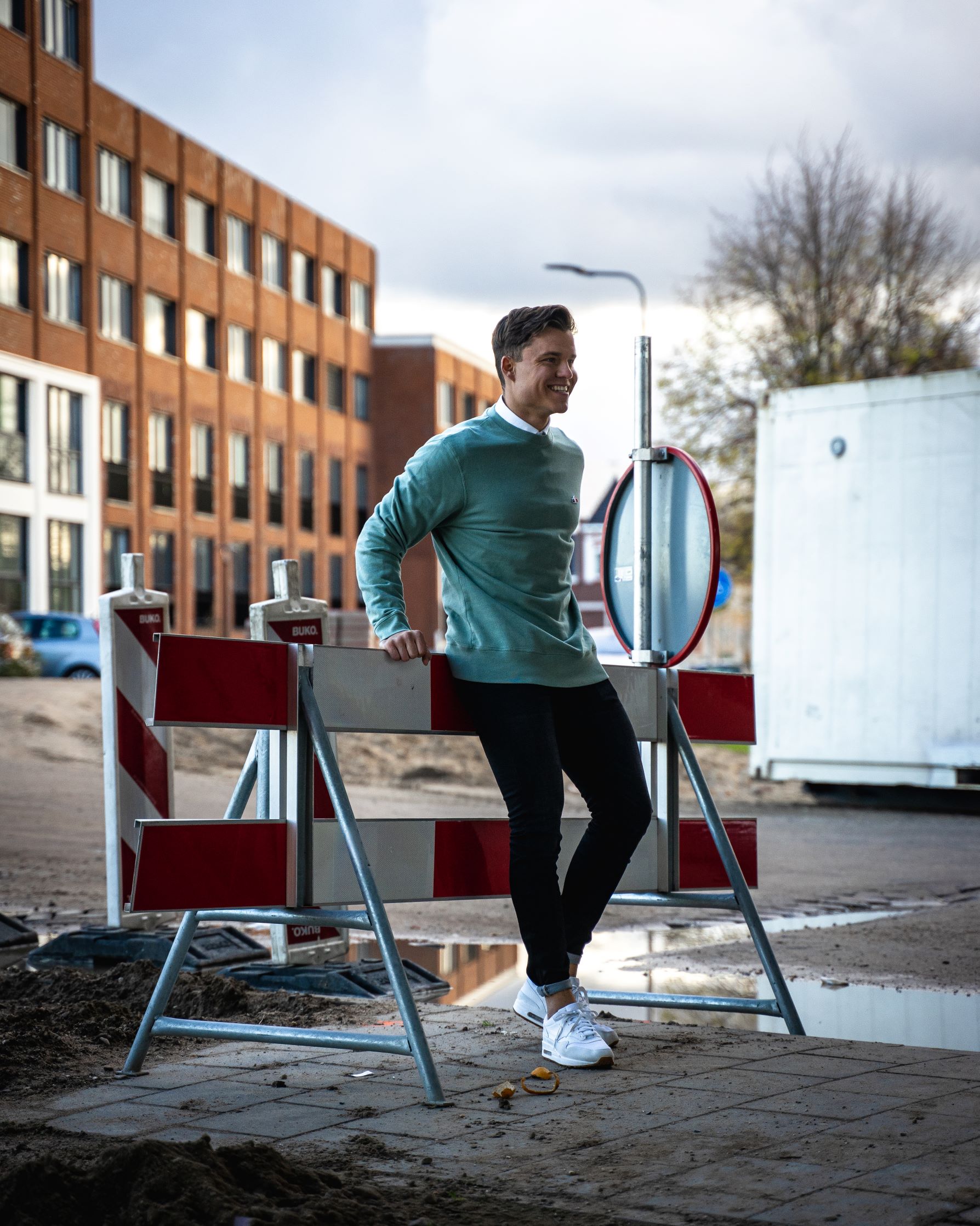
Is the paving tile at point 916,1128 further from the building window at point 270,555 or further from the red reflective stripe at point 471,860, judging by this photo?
the building window at point 270,555

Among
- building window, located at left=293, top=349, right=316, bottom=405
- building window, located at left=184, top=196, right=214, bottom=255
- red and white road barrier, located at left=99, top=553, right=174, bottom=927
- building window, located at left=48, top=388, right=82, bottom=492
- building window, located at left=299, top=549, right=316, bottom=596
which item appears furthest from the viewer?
building window, located at left=293, top=349, right=316, bottom=405

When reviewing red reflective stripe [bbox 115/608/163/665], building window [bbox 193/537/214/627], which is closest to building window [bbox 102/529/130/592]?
building window [bbox 193/537/214/627]

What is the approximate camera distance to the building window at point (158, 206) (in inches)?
1777

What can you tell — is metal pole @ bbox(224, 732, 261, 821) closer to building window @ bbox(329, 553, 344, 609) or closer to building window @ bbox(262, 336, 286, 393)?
building window @ bbox(262, 336, 286, 393)

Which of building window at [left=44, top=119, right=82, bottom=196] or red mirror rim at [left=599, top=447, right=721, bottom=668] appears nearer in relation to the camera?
red mirror rim at [left=599, top=447, right=721, bottom=668]

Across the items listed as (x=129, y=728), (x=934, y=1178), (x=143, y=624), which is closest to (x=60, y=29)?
(x=143, y=624)

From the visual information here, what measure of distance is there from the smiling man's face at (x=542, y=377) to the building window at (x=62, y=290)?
37473 millimetres

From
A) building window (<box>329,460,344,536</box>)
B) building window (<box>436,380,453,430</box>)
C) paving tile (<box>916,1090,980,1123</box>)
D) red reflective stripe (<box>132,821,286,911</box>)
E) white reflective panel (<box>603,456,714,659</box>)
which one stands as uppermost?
building window (<box>436,380,453,430</box>)

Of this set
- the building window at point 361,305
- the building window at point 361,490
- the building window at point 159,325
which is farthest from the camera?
the building window at point 361,490

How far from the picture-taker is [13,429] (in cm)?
3875

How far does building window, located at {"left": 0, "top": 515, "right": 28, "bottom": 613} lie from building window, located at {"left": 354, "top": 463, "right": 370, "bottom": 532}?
64.0 feet

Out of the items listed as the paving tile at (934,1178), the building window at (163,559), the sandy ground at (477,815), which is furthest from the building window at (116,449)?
the paving tile at (934,1178)

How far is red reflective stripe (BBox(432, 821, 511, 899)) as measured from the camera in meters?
4.77

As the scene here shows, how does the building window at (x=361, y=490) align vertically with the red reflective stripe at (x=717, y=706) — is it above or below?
above
